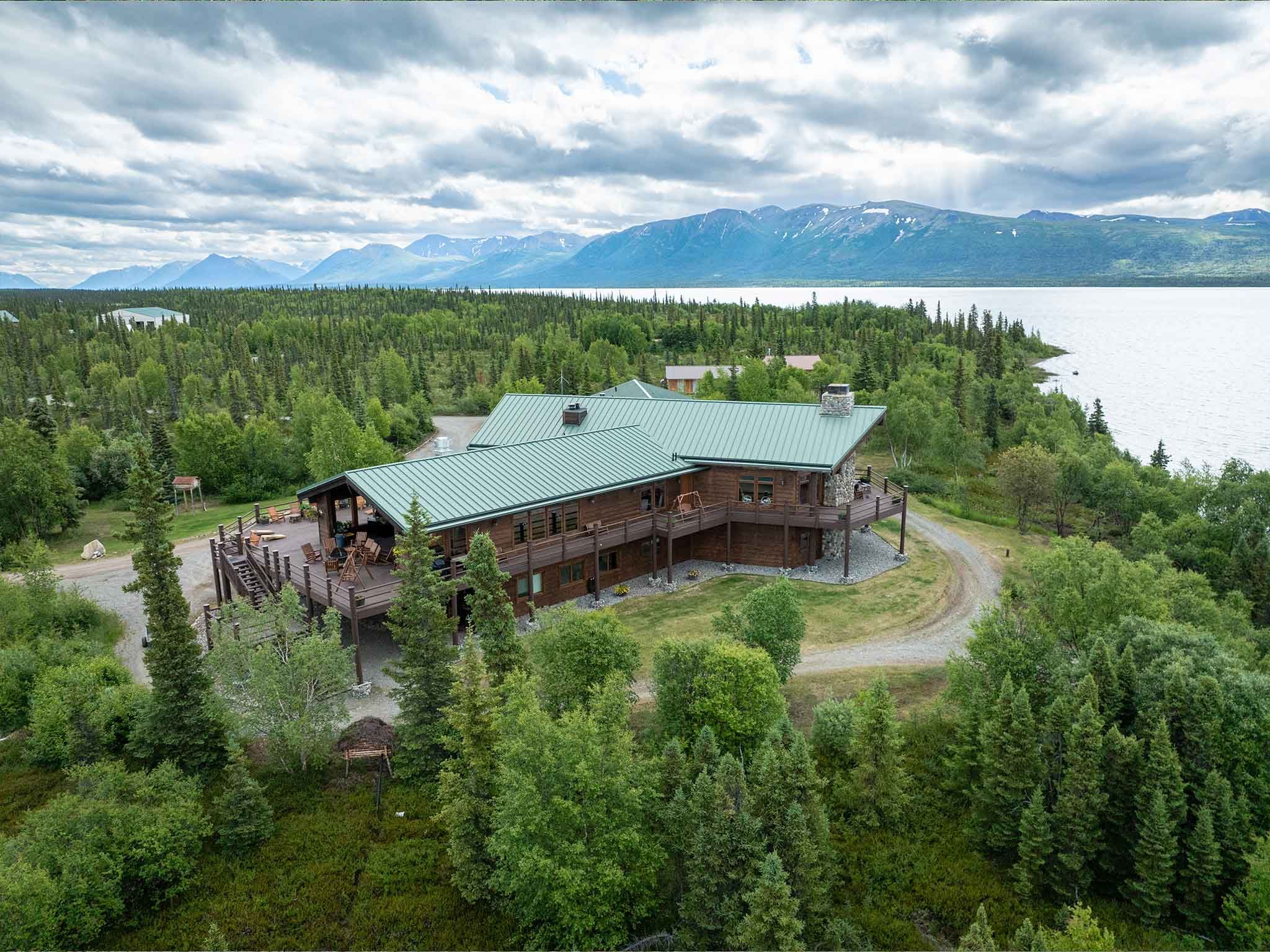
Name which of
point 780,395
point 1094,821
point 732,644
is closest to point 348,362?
point 780,395

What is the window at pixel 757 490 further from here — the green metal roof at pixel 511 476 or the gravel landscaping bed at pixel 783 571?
the gravel landscaping bed at pixel 783 571

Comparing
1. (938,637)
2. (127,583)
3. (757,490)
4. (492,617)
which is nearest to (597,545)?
(757,490)

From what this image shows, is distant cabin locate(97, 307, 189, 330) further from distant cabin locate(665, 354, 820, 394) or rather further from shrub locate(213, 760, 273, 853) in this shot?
shrub locate(213, 760, 273, 853)

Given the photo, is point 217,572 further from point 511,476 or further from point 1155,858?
point 1155,858

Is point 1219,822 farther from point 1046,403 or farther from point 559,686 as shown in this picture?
point 1046,403

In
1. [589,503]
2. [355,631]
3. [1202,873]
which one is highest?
[589,503]

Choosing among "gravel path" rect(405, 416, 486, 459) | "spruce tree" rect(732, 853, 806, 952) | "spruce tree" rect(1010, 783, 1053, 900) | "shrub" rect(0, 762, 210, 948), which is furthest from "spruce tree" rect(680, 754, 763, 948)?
"gravel path" rect(405, 416, 486, 459)
